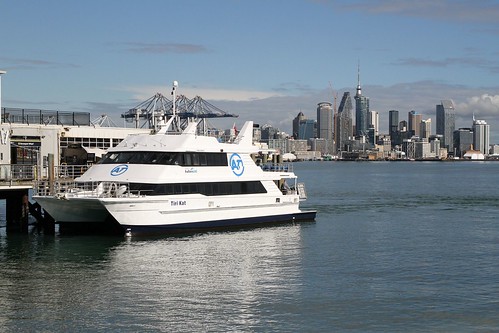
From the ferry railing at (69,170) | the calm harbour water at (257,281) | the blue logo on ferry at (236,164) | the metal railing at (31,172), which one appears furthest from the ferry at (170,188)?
the ferry railing at (69,170)

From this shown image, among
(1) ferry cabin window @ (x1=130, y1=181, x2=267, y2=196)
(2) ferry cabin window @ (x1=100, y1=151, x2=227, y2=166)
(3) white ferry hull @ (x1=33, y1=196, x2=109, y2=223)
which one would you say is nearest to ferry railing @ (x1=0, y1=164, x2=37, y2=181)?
(3) white ferry hull @ (x1=33, y1=196, x2=109, y2=223)

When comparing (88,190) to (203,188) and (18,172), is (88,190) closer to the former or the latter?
(203,188)

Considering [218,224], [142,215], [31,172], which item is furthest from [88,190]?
[218,224]

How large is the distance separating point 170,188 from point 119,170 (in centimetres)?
287

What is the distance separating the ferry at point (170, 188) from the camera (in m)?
36.7

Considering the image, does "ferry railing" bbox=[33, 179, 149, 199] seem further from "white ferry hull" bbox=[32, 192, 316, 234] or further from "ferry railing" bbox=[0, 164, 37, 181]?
"ferry railing" bbox=[0, 164, 37, 181]

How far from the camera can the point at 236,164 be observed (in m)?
42.5

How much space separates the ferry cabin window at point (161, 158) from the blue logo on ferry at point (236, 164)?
1.85 meters

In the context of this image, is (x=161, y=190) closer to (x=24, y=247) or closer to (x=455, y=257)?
(x=24, y=247)

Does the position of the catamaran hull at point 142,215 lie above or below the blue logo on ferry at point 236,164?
below

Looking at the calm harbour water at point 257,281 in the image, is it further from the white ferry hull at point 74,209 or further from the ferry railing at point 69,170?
the ferry railing at point 69,170

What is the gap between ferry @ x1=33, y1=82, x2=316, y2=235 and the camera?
36.7m

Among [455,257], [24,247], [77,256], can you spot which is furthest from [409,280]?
[24,247]

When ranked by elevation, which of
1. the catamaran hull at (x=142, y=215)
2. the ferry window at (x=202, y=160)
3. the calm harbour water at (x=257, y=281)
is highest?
the ferry window at (x=202, y=160)
